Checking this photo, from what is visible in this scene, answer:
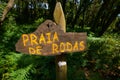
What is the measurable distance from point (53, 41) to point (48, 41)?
7 centimetres

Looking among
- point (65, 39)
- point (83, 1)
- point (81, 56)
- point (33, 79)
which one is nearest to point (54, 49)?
point (65, 39)

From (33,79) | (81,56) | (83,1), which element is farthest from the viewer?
(83,1)

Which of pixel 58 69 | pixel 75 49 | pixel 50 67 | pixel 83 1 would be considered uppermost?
pixel 83 1

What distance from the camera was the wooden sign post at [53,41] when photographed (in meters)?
2.46

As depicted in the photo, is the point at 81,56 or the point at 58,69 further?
the point at 81,56

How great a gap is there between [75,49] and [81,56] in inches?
84.4

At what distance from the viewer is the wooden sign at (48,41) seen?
2.46 m

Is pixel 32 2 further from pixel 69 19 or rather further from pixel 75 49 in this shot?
pixel 75 49

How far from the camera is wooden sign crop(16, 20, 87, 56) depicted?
8.07ft

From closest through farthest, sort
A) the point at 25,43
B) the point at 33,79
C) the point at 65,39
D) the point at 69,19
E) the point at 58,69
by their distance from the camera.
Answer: the point at 25,43, the point at 65,39, the point at 58,69, the point at 33,79, the point at 69,19

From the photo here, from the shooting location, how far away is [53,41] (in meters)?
2.56

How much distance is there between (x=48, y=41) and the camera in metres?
2.54

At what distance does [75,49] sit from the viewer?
8.90 feet

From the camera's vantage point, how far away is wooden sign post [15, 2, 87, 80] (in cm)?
246
